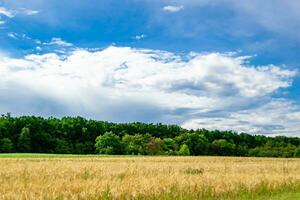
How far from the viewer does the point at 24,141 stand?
12050cm

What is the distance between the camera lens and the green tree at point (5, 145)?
113m

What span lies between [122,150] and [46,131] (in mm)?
21696

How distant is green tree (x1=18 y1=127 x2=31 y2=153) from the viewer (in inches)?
4732

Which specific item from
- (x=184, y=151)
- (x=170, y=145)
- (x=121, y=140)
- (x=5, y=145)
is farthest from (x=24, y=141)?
(x=184, y=151)

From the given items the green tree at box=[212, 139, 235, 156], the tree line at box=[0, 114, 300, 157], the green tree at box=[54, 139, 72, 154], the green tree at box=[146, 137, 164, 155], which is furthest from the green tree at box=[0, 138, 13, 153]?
the green tree at box=[212, 139, 235, 156]

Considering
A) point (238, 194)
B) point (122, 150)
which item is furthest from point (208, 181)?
point (122, 150)

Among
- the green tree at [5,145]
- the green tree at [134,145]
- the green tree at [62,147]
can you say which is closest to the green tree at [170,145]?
the green tree at [134,145]

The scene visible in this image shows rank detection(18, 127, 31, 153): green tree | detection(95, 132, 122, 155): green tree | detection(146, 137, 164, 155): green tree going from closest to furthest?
detection(18, 127, 31, 153): green tree → detection(95, 132, 122, 155): green tree → detection(146, 137, 164, 155): green tree

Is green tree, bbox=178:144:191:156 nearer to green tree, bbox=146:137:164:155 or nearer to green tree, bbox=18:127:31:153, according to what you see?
green tree, bbox=146:137:164:155

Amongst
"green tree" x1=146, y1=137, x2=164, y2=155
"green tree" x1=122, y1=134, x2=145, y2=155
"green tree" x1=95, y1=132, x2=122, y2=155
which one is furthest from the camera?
"green tree" x1=122, y1=134, x2=145, y2=155

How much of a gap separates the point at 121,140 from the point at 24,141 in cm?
2634

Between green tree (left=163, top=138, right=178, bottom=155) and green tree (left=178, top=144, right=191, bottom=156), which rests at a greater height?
green tree (left=163, top=138, right=178, bottom=155)

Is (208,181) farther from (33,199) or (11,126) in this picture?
(11,126)

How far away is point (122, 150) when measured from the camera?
411ft
